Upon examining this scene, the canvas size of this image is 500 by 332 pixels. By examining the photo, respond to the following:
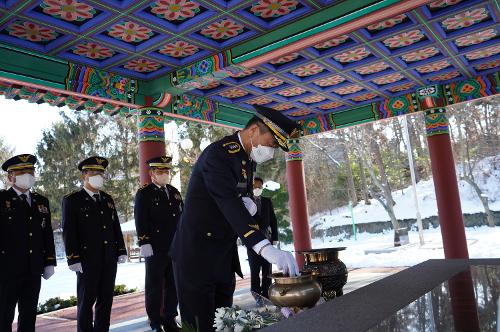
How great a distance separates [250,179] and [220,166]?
1.11 feet

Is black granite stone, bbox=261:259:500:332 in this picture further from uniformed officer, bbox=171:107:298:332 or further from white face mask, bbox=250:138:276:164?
white face mask, bbox=250:138:276:164

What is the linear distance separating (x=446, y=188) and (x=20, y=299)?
742 cm

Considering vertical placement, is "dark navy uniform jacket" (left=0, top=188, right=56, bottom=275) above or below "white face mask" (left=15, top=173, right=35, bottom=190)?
below

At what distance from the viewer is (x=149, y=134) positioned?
6.83 metres

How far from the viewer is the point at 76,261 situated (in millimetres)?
4254

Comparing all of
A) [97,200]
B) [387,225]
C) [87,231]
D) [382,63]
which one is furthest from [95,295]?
[387,225]

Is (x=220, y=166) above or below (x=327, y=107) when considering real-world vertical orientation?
below

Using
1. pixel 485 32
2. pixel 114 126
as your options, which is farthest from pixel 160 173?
pixel 114 126

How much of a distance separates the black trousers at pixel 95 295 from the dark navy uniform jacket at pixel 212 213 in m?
2.27

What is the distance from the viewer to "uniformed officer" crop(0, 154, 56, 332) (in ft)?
12.3

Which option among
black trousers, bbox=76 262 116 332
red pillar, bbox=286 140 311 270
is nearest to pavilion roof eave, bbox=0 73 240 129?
black trousers, bbox=76 262 116 332

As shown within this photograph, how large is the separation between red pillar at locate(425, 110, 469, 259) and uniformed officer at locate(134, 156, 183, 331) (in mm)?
5518

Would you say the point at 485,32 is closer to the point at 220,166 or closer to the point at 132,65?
the point at 132,65

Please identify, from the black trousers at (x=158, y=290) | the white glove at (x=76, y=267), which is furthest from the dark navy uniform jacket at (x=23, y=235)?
the black trousers at (x=158, y=290)
